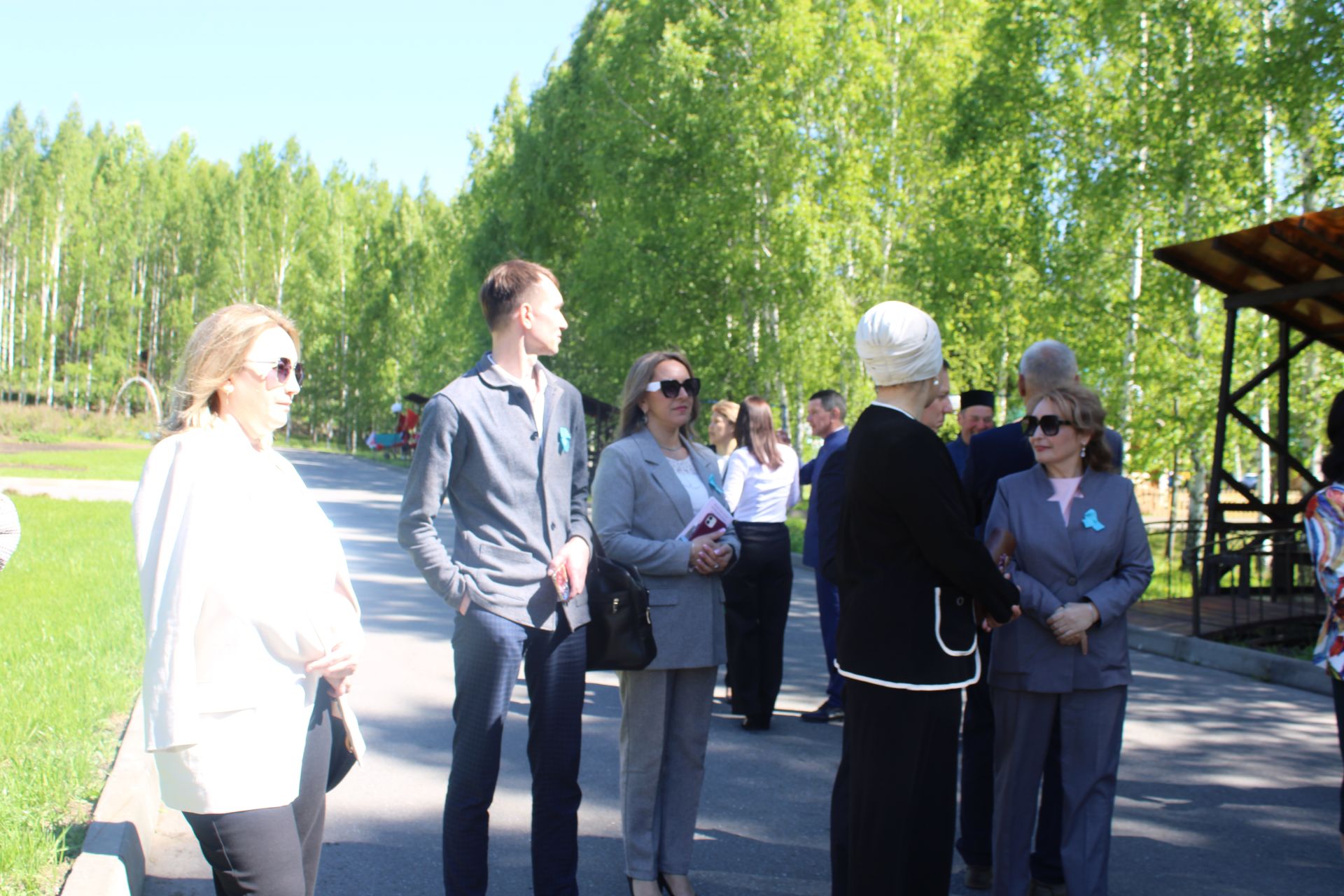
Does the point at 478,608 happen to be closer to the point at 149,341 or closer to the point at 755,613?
the point at 755,613

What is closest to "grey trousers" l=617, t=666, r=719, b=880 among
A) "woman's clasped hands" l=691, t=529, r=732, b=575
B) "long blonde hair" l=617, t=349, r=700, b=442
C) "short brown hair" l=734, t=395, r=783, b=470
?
"woman's clasped hands" l=691, t=529, r=732, b=575

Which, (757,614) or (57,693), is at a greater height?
(757,614)

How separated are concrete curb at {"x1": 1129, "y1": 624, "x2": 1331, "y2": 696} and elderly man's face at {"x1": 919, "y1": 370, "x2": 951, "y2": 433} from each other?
5.43m

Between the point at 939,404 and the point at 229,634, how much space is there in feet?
9.32

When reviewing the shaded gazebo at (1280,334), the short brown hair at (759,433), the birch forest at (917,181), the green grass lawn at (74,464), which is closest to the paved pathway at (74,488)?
the green grass lawn at (74,464)

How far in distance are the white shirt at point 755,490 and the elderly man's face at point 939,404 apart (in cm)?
245

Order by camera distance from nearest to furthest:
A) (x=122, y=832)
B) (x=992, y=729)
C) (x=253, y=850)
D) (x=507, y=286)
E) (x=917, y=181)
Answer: (x=253, y=850)
(x=507, y=286)
(x=122, y=832)
(x=992, y=729)
(x=917, y=181)

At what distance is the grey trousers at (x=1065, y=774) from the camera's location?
4055mm

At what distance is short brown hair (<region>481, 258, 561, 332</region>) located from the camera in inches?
154

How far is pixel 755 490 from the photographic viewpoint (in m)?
7.57

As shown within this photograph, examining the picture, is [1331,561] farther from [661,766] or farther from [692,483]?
[661,766]

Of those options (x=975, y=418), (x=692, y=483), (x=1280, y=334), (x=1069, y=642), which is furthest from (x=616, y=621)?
(x=1280, y=334)

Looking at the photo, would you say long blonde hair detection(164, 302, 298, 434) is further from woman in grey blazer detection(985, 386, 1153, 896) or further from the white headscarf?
woman in grey blazer detection(985, 386, 1153, 896)

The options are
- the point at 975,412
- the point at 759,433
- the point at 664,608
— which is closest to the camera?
the point at 664,608
